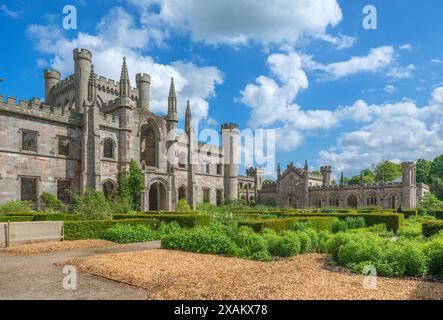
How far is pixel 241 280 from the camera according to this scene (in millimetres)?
6781

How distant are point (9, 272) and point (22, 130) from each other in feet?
63.5

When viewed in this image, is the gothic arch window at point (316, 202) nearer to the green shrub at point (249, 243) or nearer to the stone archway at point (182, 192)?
the stone archway at point (182, 192)

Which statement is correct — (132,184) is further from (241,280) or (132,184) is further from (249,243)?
(241,280)

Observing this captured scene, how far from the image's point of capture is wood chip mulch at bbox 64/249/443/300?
5.86m

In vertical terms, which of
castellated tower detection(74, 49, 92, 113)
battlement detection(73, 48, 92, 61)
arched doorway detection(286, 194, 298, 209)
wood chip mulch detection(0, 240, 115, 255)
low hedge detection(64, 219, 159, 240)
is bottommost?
arched doorway detection(286, 194, 298, 209)

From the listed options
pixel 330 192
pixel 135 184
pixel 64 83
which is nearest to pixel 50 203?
pixel 135 184

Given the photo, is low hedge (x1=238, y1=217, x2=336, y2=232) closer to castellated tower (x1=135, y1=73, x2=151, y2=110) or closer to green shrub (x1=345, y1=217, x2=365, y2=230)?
green shrub (x1=345, y1=217, x2=365, y2=230)

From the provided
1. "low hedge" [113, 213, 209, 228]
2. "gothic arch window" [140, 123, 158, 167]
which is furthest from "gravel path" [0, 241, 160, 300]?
"gothic arch window" [140, 123, 158, 167]

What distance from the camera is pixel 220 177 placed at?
44.2 metres

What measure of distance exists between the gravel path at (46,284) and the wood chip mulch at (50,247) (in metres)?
1.39

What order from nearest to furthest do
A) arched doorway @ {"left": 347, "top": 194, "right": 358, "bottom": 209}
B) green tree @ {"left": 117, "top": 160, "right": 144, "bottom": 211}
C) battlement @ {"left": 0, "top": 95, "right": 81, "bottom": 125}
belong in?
battlement @ {"left": 0, "top": 95, "right": 81, "bottom": 125}, green tree @ {"left": 117, "top": 160, "right": 144, "bottom": 211}, arched doorway @ {"left": 347, "top": 194, "right": 358, "bottom": 209}

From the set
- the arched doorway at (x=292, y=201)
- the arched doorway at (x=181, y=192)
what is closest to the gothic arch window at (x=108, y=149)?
the arched doorway at (x=181, y=192)

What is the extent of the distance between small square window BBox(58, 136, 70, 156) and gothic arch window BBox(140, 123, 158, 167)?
8.26m
